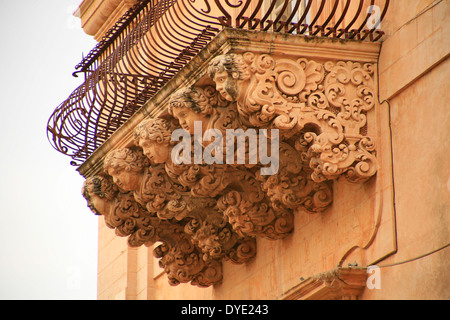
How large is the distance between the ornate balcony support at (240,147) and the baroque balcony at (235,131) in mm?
10

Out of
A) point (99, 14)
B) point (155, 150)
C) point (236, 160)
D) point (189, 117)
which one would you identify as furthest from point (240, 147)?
point (99, 14)

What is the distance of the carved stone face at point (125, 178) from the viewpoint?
34.9 feet

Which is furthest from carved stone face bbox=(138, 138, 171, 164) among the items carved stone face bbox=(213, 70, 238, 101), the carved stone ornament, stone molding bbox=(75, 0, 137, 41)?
stone molding bbox=(75, 0, 137, 41)

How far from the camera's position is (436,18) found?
893cm

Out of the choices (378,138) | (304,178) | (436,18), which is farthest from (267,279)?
(436,18)

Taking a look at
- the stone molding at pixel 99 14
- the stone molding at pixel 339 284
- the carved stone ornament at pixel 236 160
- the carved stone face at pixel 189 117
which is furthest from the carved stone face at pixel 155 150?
the stone molding at pixel 99 14

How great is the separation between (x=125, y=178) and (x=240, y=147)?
1265 mm

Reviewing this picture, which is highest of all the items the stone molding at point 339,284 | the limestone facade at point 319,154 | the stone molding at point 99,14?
the stone molding at point 99,14

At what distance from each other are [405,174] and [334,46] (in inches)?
43.8

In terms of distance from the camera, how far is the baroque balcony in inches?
364

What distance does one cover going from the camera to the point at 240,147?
32.2 ft

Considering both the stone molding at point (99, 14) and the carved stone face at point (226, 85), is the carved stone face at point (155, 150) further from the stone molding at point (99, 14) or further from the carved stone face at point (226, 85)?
the stone molding at point (99, 14)

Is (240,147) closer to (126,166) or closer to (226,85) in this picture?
(226,85)

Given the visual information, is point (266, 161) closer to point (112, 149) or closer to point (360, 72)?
point (360, 72)
